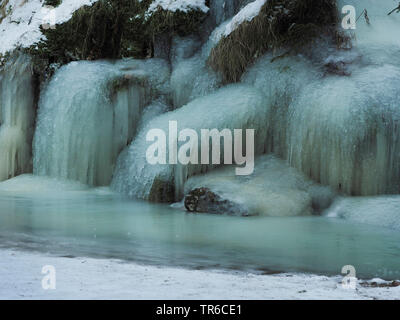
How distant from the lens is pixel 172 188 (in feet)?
29.1

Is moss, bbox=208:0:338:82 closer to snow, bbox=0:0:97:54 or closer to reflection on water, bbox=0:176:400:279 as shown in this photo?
reflection on water, bbox=0:176:400:279

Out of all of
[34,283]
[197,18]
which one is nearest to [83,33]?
[197,18]

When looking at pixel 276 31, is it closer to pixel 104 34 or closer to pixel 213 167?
pixel 213 167

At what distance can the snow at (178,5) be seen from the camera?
37.5ft

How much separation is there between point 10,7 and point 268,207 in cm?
954

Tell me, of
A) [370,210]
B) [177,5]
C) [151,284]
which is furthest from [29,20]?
[151,284]

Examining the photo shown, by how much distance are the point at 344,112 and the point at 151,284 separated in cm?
524

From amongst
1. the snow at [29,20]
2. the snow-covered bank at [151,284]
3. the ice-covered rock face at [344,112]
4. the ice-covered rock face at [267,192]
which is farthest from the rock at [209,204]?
the snow at [29,20]

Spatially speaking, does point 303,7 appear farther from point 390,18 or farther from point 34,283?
point 34,283

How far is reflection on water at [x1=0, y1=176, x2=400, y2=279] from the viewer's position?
4418mm

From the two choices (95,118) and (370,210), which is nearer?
(370,210)

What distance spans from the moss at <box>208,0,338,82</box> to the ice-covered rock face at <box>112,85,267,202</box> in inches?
19.6

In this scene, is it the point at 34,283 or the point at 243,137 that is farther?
the point at 243,137

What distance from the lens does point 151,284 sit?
122 inches
